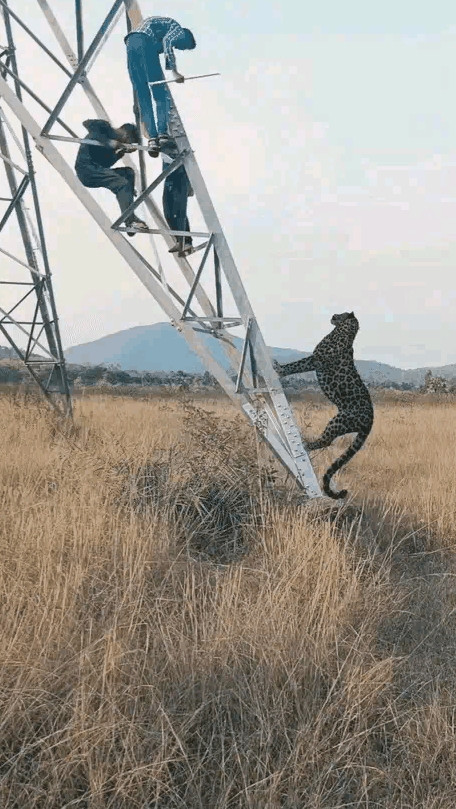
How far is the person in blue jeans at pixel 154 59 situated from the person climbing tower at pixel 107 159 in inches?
10.3

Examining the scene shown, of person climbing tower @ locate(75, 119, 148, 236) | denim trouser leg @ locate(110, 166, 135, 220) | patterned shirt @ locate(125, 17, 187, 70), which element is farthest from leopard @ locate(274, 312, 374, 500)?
patterned shirt @ locate(125, 17, 187, 70)

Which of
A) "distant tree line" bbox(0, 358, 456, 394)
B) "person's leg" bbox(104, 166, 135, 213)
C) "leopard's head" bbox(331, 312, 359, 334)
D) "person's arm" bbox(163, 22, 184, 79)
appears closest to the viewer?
"person's arm" bbox(163, 22, 184, 79)

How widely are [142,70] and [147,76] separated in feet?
0.19

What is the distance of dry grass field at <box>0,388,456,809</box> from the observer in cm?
314

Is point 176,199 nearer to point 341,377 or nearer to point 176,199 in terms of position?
point 176,199

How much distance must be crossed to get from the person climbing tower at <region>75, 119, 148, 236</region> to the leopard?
1.68 m

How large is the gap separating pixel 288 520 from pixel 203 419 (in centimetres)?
142

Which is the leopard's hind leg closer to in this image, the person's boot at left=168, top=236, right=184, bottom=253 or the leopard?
the leopard

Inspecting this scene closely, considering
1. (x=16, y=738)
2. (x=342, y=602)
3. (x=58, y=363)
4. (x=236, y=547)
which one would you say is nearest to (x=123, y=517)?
(x=236, y=547)

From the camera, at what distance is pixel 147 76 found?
611cm

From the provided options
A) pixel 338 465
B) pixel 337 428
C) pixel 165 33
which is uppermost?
pixel 165 33

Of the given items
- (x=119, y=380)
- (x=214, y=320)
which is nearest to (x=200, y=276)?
(x=214, y=320)

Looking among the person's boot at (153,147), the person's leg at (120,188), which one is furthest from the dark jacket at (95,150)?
the person's boot at (153,147)

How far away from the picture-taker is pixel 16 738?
10.7 ft
